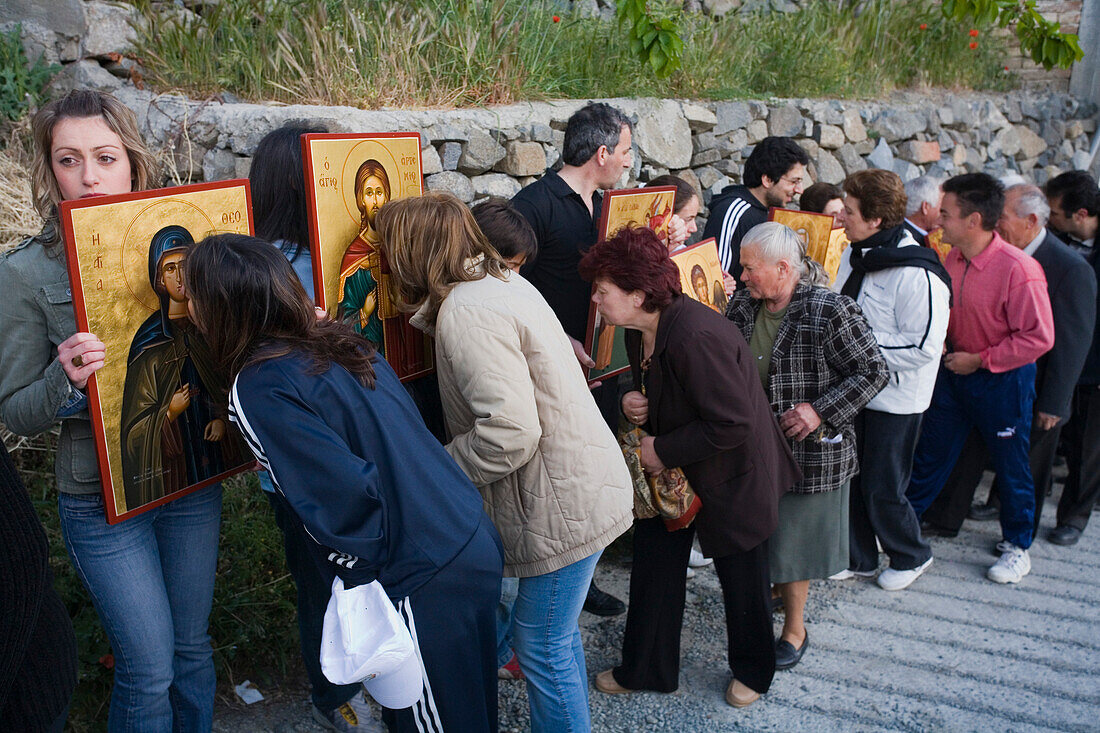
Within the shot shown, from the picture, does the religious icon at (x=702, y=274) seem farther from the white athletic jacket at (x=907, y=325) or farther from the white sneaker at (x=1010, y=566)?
the white sneaker at (x=1010, y=566)

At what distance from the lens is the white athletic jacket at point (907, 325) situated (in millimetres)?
3992

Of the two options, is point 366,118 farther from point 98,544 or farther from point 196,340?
point 98,544

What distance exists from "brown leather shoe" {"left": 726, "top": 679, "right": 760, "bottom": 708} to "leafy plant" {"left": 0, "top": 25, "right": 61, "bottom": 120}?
4.38 metres

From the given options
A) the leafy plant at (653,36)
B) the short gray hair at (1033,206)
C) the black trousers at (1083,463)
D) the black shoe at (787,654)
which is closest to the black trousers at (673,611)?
the black shoe at (787,654)

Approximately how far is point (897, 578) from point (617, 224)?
2334 mm

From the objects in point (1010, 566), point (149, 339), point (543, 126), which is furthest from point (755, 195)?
point (149, 339)

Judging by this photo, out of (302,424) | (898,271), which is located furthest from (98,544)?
(898,271)

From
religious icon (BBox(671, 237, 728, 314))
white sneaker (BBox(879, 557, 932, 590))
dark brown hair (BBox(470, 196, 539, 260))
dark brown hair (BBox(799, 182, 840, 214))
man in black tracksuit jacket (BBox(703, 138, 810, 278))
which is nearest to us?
dark brown hair (BBox(470, 196, 539, 260))

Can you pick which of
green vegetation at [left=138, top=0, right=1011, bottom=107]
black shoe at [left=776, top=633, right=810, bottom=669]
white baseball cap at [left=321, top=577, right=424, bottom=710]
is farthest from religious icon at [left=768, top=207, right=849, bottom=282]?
white baseball cap at [left=321, top=577, right=424, bottom=710]

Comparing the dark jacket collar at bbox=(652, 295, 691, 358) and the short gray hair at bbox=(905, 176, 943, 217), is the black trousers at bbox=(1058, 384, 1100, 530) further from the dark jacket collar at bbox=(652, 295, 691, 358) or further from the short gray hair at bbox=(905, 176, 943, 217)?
the dark jacket collar at bbox=(652, 295, 691, 358)

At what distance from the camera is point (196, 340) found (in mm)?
2277

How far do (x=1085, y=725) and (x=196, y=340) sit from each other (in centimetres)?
333

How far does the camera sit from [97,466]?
7.34 feet

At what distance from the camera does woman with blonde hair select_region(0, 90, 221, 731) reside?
215 cm
